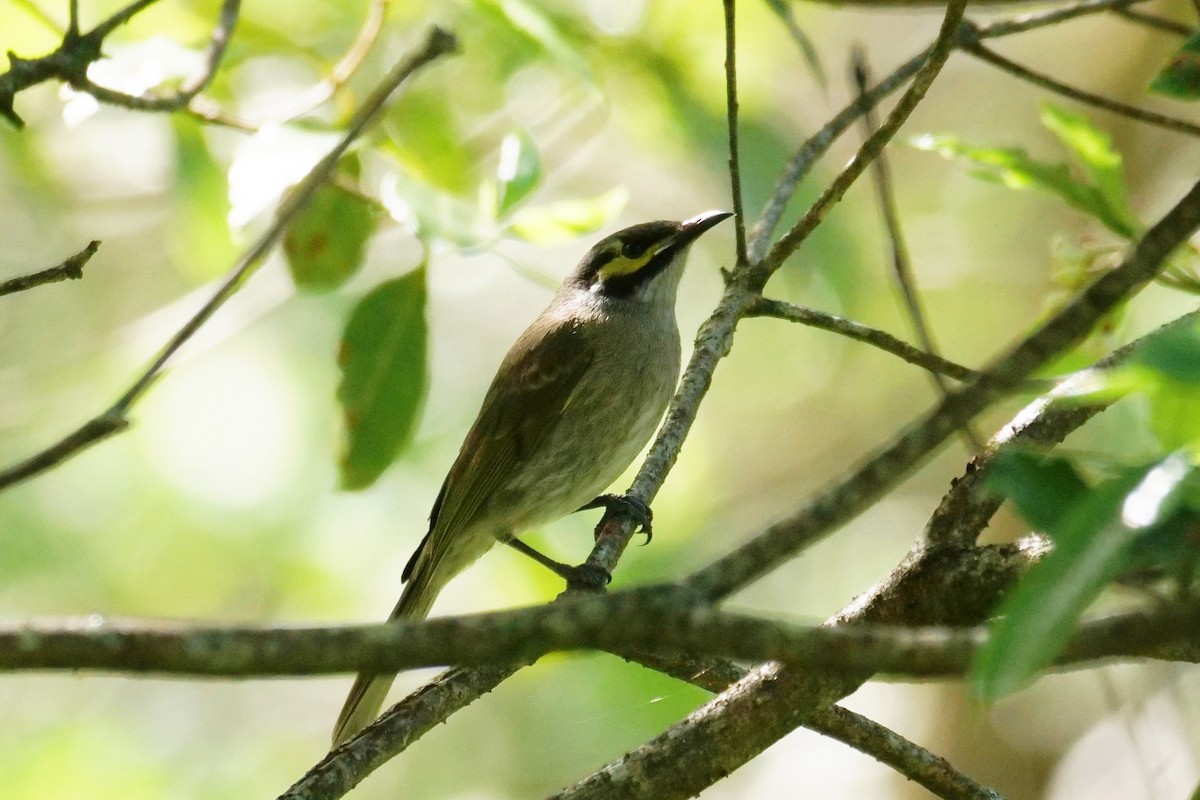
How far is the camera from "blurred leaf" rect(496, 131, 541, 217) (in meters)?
3.75

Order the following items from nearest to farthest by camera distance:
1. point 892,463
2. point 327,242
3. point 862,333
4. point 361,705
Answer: point 892,463 → point 862,333 → point 327,242 → point 361,705

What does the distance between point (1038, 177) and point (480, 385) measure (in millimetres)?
5913

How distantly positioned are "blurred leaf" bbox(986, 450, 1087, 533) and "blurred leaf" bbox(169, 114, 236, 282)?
146 inches

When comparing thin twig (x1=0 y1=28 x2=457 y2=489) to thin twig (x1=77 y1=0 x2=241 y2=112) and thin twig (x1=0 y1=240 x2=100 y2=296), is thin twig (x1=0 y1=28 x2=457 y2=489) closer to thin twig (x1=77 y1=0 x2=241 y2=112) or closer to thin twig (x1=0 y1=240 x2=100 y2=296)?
thin twig (x1=0 y1=240 x2=100 y2=296)

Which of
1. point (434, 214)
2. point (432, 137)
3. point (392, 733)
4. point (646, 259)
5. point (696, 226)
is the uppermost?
point (432, 137)

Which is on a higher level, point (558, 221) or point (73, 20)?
point (73, 20)

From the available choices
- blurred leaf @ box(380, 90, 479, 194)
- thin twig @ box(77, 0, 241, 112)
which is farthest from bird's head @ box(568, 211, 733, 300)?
thin twig @ box(77, 0, 241, 112)

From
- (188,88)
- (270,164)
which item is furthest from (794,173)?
(188,88)

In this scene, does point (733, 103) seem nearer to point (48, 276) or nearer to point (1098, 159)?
point (1098, 159)

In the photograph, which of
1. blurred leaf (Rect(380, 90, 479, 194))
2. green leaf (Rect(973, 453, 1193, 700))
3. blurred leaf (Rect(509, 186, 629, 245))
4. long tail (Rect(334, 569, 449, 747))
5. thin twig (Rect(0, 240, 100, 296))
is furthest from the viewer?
blurred leaf (Rect(380, 90, 479, 194))

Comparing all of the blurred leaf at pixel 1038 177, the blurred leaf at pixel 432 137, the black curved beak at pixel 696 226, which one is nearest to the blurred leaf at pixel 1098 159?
the blurred leaf at pixel 1038 177

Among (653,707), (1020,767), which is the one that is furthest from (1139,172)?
(653,707)

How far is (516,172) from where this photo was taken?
383 cm

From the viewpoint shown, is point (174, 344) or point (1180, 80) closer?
point (174, 344)
